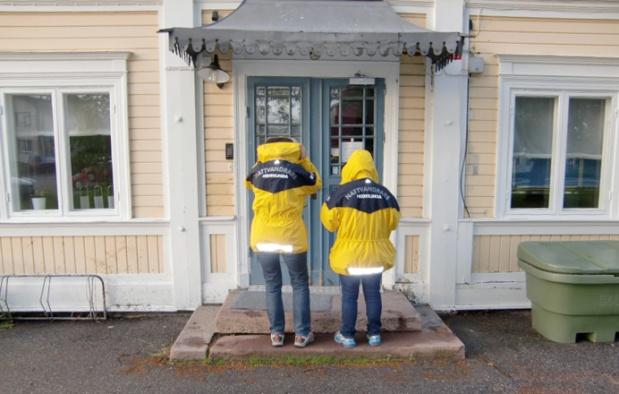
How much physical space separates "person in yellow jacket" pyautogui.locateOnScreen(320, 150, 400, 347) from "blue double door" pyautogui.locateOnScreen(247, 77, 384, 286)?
3.71 ft

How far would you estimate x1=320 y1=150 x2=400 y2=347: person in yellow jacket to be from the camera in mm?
3412

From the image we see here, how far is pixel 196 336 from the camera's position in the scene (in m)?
3.91

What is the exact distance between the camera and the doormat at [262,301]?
4.13 meters

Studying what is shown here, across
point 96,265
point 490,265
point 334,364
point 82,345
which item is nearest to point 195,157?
point 96,265

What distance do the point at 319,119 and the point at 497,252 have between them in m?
2.38

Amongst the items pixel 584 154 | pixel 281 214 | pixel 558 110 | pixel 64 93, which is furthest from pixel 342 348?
pixel 64 93

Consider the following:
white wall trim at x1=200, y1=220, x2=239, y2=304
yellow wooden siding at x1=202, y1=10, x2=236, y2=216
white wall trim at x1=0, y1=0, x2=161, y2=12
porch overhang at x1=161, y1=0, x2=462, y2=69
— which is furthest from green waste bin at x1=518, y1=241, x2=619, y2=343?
white wall trim at x1=0, y1=0, x2=161, y2=12

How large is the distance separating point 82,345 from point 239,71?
2.95m

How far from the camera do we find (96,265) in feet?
15.3

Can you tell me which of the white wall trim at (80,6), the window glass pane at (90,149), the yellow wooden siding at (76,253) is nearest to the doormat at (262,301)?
the yellow wooden siding at (76,253)

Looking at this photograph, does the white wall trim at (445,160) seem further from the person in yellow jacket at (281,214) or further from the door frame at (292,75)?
the person in yellow jacket at (281,214)

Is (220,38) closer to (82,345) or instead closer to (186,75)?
(186,75)

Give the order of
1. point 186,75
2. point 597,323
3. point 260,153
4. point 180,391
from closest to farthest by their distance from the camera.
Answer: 1. point 180,391
2. point 260,153
3. point 597,323
4. point 186,75

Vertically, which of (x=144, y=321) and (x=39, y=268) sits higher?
(x=39, y=268)
